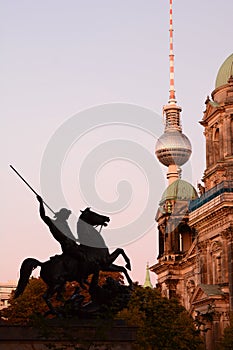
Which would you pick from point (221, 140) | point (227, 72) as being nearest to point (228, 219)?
point (221, 140)

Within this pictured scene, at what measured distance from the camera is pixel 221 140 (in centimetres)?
9156

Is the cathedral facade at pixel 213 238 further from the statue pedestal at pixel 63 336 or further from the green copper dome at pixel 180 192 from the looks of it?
the statue pedestal at pixel 63 336

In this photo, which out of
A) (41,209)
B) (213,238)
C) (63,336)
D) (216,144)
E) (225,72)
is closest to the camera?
(63,336)

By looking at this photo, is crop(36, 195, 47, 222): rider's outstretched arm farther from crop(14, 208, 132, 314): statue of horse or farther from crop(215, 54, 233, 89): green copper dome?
crop(215, 54, 233, 89): green copper dome

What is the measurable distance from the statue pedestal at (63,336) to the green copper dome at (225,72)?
2386 inches

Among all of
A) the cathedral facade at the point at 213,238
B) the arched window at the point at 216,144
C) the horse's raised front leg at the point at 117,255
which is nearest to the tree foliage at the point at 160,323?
the cathedral facade at the point at 213,238

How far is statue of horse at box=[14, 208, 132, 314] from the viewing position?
37.1 metres

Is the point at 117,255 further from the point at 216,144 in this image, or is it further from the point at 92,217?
the point at 216,144

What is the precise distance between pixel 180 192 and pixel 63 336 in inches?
3206

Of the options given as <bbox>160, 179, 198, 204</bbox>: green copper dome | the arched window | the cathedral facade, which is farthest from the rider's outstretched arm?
<bbox>160, 179, 198, 204</bbox>: green copper dome

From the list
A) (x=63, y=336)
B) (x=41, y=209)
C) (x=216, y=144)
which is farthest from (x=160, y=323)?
(x=216, y=144)

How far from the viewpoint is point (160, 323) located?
60469mm

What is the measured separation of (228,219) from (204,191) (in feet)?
45.9

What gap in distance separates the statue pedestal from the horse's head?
4.68 m
